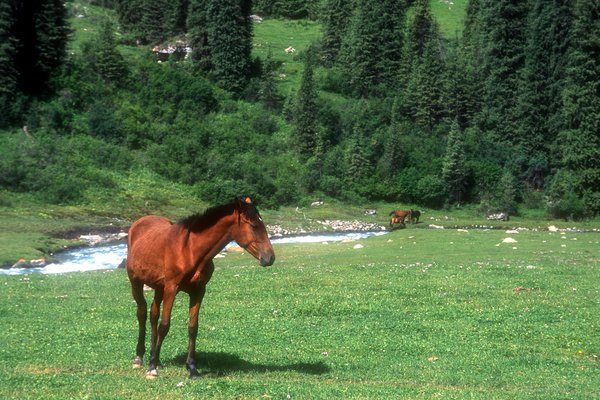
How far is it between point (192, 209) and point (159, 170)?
377 inches

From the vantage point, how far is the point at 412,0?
144 m

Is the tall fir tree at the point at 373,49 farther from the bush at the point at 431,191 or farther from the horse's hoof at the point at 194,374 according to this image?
the horse's hoof at the point at 194,374

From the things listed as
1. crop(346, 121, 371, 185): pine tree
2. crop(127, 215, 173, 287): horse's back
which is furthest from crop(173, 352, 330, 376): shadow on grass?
crop(346, 121, 371, 185): pine tree

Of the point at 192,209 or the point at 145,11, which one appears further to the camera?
the point at 145,11

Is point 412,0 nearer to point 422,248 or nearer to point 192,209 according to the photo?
point 192,209

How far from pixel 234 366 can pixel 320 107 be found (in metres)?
80.0

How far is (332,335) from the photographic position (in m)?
17.8

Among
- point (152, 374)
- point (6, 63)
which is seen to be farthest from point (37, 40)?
point (152, 374)

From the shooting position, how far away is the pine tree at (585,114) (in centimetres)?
7562

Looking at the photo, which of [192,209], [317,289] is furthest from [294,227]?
[317,289]

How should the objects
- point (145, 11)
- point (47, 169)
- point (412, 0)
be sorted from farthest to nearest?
point (412, 0) → point (145, 11) → point (47, 169)

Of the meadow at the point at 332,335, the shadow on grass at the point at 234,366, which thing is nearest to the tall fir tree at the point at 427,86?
the meadow at the point at 332,335

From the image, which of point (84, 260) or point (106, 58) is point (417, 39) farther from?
point (84, 260)

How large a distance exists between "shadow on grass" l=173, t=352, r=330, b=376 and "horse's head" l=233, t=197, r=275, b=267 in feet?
7.93
